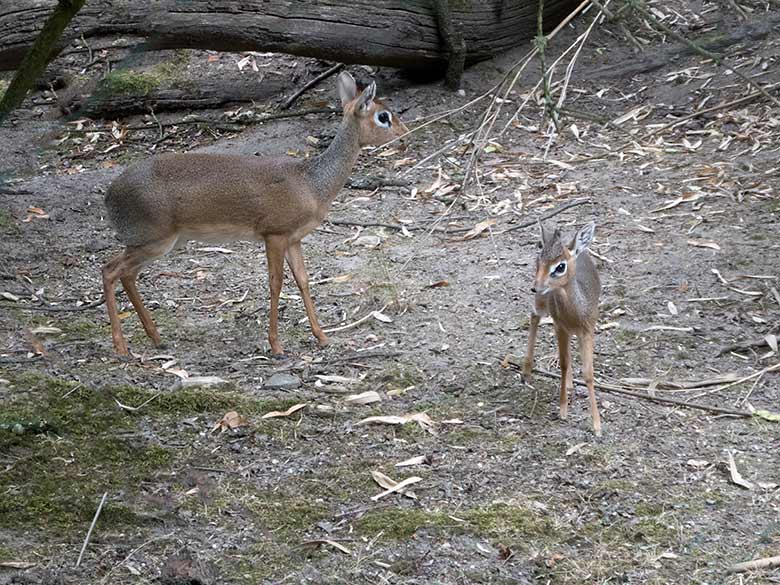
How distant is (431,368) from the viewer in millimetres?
5254

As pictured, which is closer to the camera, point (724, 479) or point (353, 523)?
point (353, 523)

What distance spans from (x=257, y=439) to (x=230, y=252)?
2793 mm

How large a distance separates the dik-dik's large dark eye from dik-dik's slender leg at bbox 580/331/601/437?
32 cm

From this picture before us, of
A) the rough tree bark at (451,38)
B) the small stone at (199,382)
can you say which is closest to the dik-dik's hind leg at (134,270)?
the small stone at (199,382)

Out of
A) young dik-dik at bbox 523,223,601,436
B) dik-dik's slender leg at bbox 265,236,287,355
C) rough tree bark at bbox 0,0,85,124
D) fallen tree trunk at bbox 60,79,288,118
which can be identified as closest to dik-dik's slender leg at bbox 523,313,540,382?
young dik-dik at bbox 523,223,601,436

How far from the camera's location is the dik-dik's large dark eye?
4523mm

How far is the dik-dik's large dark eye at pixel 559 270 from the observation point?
452cm

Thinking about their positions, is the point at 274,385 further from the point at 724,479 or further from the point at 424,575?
the point at 724,479

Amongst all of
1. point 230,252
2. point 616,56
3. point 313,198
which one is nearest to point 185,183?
point 313,198

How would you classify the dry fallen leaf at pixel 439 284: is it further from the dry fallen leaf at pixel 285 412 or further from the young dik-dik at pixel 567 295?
the dry fallen leaf at pixel 285 412

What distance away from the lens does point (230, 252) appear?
7.09m

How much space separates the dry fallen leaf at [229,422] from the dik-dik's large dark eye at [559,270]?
1.44 metres

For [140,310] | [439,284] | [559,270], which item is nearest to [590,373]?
[559,270]

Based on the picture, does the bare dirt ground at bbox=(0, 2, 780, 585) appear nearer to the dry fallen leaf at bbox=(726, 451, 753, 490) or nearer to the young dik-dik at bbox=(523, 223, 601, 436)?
the dry fallen leaf at bbox=(726, 451, 753, 490)
